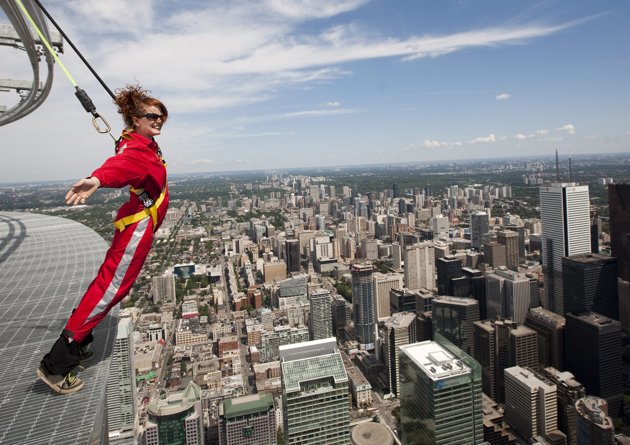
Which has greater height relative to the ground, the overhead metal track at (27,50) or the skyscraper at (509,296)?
the overhead metal track at (27,50)

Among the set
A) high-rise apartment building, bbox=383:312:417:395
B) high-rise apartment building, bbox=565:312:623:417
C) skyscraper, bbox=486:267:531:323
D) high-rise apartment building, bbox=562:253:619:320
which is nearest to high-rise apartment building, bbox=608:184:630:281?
high-rise apartment building, bbox=562:253:619:320

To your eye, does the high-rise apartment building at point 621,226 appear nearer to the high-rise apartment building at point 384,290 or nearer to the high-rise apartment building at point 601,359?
the high-rise apartment building at point 601,359

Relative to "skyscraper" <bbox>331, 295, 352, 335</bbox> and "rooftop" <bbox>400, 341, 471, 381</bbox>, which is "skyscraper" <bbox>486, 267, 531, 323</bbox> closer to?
"skyscraper" <bbox>331, 295, 352, 335</bbox>

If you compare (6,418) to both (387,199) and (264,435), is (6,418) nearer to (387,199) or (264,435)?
(264,435)

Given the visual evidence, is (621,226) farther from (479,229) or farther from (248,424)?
(248,424)

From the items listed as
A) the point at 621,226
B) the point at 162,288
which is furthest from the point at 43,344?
the point at 621,226

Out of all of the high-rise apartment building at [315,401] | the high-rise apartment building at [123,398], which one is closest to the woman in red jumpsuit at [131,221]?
the high-rise apartment building at [315,401]
